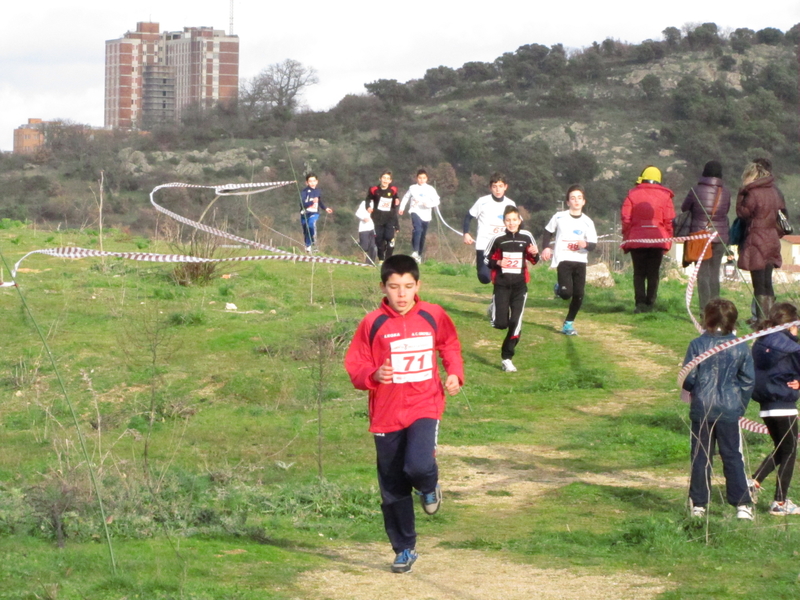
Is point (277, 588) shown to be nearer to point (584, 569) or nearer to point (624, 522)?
point (584, 569)

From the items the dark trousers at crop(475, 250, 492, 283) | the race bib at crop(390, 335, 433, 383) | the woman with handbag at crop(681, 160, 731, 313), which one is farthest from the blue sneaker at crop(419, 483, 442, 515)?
the woman with handbag at crop(681, 160, 731, 313)

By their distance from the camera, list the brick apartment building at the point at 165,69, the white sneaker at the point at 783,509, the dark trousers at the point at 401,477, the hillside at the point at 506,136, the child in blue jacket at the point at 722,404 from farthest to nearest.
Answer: the brick apartment building at the point at 165,69, the hillside at the point at 506,136, the white sneaker at the point at 783,509, the child in blue jacket at the point at 722,404, the dark trousers at the point at 401,477

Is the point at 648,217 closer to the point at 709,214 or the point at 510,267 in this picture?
the point at 709,214

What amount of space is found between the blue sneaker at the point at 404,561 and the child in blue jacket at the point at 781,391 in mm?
2385

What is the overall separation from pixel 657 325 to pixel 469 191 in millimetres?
50545

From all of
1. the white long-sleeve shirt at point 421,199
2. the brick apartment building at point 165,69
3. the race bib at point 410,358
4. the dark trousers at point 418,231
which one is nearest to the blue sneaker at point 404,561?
the race bib at point 410,358

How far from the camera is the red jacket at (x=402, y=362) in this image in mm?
5320

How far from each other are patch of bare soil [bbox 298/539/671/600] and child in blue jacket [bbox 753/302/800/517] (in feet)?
5.63

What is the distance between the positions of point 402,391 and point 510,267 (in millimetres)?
5844

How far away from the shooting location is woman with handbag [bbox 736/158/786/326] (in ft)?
37.3

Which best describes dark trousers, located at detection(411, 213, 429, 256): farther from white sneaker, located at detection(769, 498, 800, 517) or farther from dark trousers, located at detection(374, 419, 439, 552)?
dark trousers, located at detection(374, 419, 439, 552)

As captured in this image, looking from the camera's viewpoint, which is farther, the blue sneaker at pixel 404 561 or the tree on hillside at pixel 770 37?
the tree on hillside at pixel 770 37

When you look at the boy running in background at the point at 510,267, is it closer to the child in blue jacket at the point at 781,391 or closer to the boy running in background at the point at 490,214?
the boy running in background at the point at 490,214

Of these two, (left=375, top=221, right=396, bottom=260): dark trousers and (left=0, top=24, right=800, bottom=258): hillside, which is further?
(left=0, top=24, right=800, bottom=258): hillside
